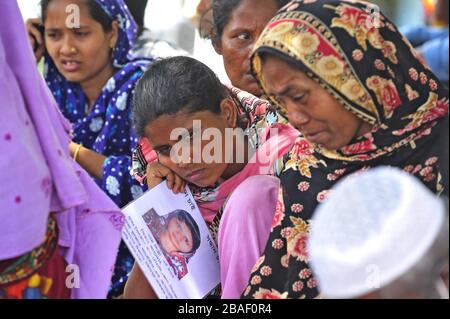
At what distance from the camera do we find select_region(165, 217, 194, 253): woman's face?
3.03 metres

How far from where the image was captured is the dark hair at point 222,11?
3.51 m

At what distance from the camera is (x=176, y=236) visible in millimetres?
3041

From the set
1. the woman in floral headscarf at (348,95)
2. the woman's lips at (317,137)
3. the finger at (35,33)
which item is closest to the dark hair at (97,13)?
the finger at (35,33)

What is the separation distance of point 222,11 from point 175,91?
2.13 feet

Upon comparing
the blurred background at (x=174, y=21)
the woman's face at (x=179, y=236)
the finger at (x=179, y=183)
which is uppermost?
the finger at (x=179, y=183)

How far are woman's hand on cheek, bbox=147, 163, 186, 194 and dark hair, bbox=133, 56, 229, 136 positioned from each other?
5.2 inches

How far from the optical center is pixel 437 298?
224cm

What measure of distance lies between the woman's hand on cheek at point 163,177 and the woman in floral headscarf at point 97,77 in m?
0.69

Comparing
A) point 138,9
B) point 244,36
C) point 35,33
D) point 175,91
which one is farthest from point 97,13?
point 175,91

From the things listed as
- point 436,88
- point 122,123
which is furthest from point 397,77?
point 122,123

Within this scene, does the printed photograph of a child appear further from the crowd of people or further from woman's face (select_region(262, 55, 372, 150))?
woman's face (select_region(262, 55, 372, 150))

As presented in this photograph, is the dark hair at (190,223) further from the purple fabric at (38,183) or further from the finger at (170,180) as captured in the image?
the purple fabric at (38,183)
